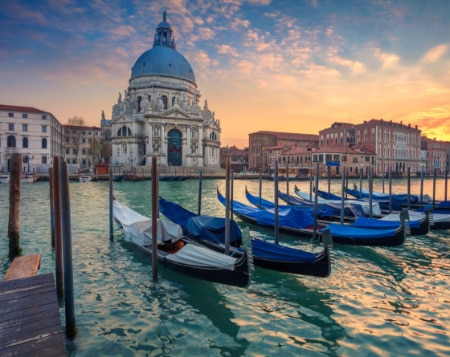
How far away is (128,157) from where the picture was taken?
47094 millimetres

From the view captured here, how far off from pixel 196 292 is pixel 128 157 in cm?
4392

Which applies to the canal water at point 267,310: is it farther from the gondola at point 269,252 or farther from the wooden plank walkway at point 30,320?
the wooden plank walkway at point 30,320

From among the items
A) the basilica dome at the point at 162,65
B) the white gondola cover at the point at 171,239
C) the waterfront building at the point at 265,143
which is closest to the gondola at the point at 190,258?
the white gondola cover at the point at 171,239

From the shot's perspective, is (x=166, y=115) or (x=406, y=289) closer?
(x=406, y=289)

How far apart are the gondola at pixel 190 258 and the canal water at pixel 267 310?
341 mm

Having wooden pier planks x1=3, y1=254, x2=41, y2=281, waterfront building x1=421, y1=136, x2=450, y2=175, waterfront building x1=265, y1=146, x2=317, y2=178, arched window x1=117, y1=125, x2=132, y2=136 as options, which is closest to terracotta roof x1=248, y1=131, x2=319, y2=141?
waterfront building x1=265, y1=146, x2=317, y2=178

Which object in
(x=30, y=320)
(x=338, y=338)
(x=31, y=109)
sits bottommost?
(x=338, y=338)

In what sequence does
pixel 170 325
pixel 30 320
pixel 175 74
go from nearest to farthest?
pixel 30 320 → pixel 170 325 → pixel 175 74

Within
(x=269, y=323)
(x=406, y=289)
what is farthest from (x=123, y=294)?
(x=406, y=289)

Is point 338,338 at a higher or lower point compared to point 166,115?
lower

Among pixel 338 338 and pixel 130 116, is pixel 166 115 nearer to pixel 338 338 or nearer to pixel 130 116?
pixel 130 116

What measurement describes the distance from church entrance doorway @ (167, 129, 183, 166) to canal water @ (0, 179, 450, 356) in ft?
131

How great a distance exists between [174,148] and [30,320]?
4487cm

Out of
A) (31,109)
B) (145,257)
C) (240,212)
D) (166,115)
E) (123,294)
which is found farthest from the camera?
(166,115)
